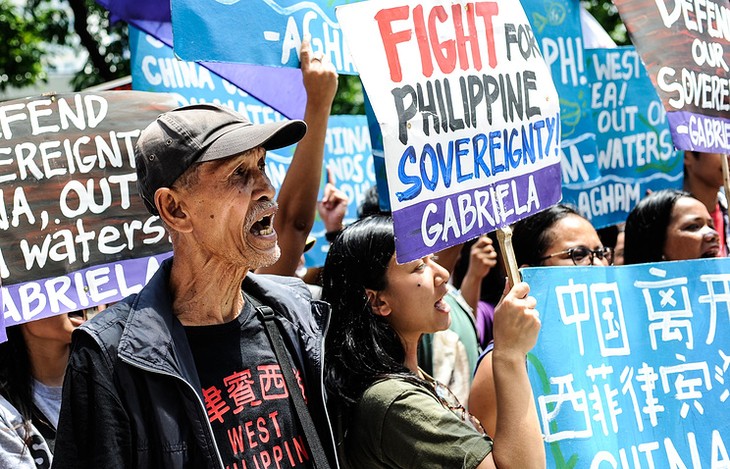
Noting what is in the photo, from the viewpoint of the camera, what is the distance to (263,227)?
2283 mm

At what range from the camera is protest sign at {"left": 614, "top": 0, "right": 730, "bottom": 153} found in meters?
3.62

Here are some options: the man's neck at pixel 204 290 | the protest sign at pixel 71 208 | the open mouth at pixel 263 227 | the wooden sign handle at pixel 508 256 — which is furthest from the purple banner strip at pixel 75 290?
the wooden sign handle at pixel 508 256

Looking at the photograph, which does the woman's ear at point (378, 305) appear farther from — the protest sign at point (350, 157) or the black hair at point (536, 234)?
the protest sign at point (350, 157)

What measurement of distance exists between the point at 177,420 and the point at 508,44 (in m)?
1.49

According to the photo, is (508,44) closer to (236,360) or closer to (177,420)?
(236,360)

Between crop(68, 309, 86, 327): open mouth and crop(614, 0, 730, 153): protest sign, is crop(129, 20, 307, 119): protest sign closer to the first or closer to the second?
crop(68, 309, 86, 327): open mouth

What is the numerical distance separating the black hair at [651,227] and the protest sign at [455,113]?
1.79m

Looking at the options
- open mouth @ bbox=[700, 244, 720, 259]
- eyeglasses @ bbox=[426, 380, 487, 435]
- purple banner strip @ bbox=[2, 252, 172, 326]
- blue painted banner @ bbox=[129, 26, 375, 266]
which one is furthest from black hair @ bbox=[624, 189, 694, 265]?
purple banner strip @ bbox=[2, 252, 172, 326]

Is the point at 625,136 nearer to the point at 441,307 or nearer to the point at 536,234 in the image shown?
the point at 536,234

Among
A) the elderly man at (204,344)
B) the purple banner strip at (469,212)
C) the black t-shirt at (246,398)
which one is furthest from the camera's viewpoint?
the purple banner strip at (469,212)

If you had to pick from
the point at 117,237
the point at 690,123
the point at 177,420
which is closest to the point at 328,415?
the point at 177,420

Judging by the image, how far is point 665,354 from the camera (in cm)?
307

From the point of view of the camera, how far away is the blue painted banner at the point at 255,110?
171 inches

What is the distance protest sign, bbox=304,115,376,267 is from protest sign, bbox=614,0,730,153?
2.27m
